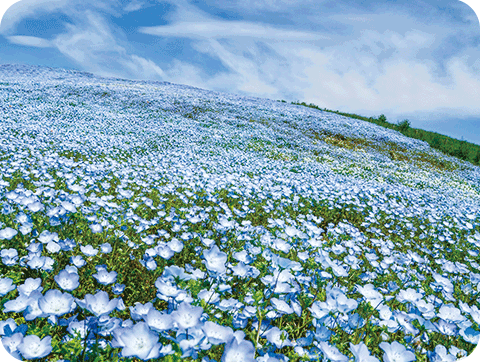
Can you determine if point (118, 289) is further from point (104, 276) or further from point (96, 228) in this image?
point (96, 228)

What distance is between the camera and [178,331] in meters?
1.36

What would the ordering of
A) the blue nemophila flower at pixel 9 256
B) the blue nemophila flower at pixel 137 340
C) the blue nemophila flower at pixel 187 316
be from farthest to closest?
the blue nemophila flower at pixel 9 256 → the blue nemophila flower at pixel 187 316 → the blue nemophila flower at pixel 137 340

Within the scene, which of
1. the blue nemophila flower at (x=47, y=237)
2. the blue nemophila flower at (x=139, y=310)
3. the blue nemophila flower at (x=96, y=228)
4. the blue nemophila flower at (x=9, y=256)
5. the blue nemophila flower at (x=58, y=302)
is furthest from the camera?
the blue nemophila flower at (x=96, y=228)

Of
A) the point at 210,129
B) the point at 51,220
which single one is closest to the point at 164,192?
the point at 51,220

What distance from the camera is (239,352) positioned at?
131 cm

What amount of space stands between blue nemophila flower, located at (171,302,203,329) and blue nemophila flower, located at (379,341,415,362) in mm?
936

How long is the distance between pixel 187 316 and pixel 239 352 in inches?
11.8

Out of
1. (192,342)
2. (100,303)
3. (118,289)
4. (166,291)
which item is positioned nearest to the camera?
(192,342)

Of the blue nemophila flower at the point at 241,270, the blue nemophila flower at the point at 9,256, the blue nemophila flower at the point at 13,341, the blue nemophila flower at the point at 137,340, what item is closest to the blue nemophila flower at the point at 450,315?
the blue nemophila flower at the point at 241,270

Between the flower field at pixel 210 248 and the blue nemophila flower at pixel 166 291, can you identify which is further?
the blue nemophila flower at pixel 166 291

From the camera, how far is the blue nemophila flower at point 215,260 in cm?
187

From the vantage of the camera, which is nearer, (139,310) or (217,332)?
(217,332)

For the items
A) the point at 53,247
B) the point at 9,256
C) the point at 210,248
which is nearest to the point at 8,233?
the point at 9,256

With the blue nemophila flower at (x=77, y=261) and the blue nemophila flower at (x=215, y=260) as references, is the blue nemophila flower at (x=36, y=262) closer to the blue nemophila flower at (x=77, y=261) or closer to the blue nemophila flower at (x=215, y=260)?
the blue nemophila flower at (x=77, y=261)
